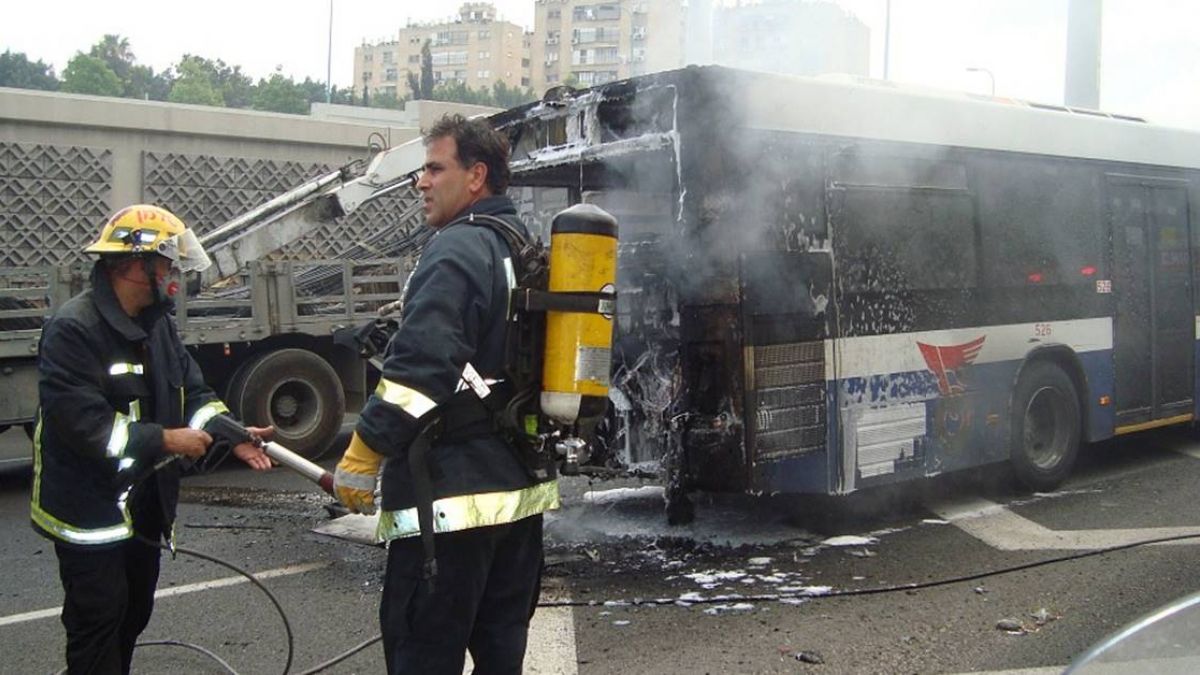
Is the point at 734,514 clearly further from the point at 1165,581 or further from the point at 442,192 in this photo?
the point at 442,192

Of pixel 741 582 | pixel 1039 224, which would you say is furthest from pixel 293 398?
pixel 1039 224

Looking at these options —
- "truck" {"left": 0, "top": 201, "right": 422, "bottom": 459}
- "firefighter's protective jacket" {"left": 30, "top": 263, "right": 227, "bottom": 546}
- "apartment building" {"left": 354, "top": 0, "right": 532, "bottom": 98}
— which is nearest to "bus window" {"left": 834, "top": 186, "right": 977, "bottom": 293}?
"firefighter's protective jacket" {"left": 30, "top": 263, "right": 227, "bottom": 546}

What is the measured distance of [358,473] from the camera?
2.84m

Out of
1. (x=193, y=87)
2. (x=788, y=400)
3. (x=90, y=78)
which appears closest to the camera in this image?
(x=788, y=400)

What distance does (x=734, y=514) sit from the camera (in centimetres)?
704

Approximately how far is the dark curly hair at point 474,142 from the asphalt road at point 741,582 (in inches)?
88.8

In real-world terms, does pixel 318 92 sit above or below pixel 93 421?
above

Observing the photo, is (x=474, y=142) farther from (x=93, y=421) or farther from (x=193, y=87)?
(x=193, y=87)

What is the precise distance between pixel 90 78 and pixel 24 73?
4.92 metres

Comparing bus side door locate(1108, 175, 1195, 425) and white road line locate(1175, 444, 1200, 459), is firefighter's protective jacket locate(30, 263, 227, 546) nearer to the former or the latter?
bus side door locate(1108, 175, 1195, 425)

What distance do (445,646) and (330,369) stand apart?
7.03m

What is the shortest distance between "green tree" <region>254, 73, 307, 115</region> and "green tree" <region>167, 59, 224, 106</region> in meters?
3.24

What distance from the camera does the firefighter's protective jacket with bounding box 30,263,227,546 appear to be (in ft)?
10.4

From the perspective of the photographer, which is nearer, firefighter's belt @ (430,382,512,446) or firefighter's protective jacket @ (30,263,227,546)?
firefighter's belt @ (430,382,512,446)
